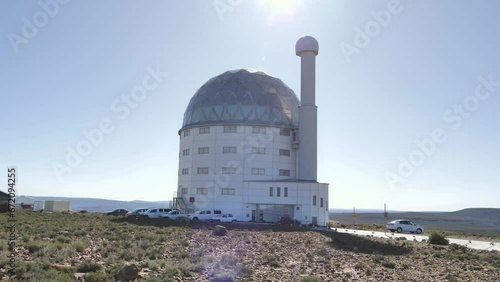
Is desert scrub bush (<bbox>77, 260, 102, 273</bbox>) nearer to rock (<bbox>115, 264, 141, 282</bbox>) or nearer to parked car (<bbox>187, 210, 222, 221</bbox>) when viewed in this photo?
rock (<bbox>115, 264, 141, 282</bbox>)

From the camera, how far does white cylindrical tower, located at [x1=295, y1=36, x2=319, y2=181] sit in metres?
50.2

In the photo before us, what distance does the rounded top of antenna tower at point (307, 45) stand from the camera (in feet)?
170

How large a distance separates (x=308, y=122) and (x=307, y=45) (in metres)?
9.26

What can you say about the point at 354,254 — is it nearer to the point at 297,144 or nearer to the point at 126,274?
the point at 126,274

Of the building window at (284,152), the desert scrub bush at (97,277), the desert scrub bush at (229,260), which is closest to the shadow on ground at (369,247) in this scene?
the desert scrub bush at (229,260)

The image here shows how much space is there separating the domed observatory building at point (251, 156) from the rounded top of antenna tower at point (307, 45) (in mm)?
893

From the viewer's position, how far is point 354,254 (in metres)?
22.8

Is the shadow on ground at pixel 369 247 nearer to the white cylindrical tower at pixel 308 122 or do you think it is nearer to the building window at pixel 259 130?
the white cylindrical tower at pixel 308 122

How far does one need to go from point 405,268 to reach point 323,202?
102 feet

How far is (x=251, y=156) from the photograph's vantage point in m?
50.5

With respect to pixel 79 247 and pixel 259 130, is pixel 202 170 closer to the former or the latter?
pixel 259 130

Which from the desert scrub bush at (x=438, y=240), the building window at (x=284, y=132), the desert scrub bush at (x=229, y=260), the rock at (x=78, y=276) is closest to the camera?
the rock at (x=78, y=276)

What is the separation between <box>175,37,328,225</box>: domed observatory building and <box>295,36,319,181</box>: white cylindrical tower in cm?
11

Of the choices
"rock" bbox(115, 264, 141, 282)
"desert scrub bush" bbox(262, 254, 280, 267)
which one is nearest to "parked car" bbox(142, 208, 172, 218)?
"desert scrub bush" bbox(262, 254, 280, 267)
